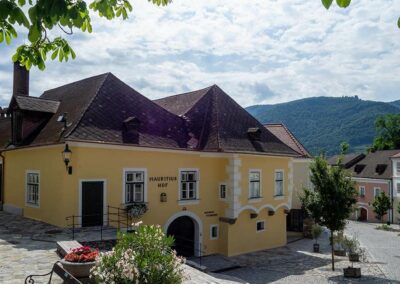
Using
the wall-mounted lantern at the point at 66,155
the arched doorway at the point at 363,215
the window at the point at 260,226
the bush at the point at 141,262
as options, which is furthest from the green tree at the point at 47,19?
the arched doorway at the point at 363,215

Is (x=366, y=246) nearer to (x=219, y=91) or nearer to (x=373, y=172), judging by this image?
(x=219, y=91)

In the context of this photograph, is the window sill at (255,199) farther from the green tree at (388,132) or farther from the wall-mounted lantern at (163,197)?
the green tree at (388,132)

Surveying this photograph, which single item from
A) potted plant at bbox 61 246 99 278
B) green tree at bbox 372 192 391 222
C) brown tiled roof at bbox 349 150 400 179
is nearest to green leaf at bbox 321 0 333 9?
potted plant at bbox 61 246 99 278

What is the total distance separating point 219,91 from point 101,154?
36.7 feet

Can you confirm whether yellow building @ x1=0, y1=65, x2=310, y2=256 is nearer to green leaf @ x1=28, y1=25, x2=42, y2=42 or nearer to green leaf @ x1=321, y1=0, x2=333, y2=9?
green leaf @ x1=28, y1=25, x2=42, y2=42

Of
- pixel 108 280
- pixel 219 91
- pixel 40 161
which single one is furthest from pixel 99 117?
pixel 108 280

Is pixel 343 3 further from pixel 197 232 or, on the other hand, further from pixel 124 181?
pixel 197 232

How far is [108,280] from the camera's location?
252 inches

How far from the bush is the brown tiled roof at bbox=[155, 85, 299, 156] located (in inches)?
563

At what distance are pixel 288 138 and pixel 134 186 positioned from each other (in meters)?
19.1

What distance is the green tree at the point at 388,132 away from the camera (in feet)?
215

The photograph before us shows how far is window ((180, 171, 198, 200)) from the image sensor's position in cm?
2073

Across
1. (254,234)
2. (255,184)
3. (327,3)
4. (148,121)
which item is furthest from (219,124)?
(327,3)

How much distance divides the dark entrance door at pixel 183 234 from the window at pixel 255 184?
3.98 meters
